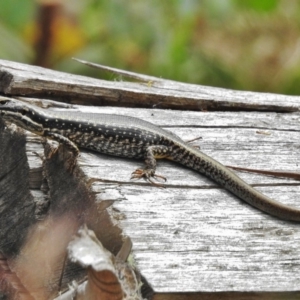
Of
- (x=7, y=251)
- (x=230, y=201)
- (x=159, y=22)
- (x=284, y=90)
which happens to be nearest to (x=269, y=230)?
(x=230, y=201)

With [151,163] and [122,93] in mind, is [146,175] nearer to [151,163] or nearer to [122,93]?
[151,163]

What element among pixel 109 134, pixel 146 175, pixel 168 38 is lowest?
pixel 168 38

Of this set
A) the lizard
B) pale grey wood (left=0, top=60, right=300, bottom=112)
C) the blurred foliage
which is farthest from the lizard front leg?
the blurred foliage

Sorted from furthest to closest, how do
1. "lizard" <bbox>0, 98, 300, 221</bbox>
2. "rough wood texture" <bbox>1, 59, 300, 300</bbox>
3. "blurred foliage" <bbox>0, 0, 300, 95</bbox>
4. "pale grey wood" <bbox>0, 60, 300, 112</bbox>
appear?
1. "blurred foliage" <bbox>0, 0, 300, 95</bbox>
2. "pale grey wood" <bbox>0, 60, 300, 112</bbox>
3. "lizard" <bbox>0, 98, 300, 221</bbox>
4. "rough wood texture" <bbox>1, 59, 300, 300</bbox>

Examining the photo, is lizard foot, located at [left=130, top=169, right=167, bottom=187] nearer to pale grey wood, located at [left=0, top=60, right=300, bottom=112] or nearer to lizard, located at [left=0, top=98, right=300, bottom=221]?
lizard, located at [left=0, top=98, right=300, bottom=221]

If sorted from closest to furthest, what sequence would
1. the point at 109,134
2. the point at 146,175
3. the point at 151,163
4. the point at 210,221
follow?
1. the point at 210,221
2. the point at 146,175
3. the point at 151,163
4. the point at 109,134

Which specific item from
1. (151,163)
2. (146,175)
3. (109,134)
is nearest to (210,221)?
Answer: (146,175)
